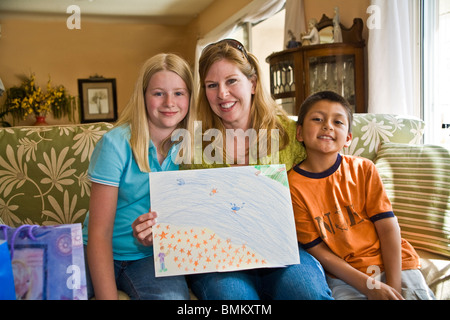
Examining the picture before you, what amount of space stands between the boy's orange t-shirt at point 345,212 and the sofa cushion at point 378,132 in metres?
0.37

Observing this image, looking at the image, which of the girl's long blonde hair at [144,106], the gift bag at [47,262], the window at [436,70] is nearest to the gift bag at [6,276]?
the gift bag at [47,262]

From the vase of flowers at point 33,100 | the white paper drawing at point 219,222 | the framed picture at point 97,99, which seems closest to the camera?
the white paper drawing at point 219,222

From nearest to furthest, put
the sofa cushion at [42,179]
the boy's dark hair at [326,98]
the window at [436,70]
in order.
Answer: the boy's dark hair at [326,98]
the sofa cushion at [42,179]
the window at [436,70]

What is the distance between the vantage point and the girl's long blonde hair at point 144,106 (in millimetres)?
990

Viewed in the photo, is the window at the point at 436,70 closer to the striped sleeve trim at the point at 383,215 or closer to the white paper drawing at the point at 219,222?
the striped sleeve trim at the point at 383,215

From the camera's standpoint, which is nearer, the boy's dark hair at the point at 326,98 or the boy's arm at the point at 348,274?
the boy's arm at the point at 348,274

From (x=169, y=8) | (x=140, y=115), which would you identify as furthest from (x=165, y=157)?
(x=169, y=8)

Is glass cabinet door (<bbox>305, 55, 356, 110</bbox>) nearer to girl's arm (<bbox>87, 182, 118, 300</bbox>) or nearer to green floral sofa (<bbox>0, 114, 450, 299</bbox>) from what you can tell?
green floral sofa (<bbox>0, 114, 450, 299</bbox>)

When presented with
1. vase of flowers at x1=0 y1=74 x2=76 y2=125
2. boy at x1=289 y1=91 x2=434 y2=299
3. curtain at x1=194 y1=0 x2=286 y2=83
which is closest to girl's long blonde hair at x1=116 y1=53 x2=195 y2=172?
boy at x1=289 y1=91 x2=434 y2=299

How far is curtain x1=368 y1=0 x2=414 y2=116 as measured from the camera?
2.15 meters

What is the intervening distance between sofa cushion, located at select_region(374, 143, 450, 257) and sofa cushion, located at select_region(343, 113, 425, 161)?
0.09 metres

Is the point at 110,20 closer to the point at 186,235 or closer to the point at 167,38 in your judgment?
the point at 167,38

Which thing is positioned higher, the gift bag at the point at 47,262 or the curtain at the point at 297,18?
the curtain at the point at 297,18

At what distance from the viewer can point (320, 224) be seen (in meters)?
1.02
